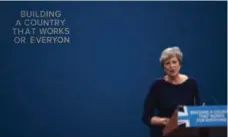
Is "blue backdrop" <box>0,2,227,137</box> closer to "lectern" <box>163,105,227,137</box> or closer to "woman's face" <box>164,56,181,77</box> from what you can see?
"woman's face" <box>164,56,181,77</box>

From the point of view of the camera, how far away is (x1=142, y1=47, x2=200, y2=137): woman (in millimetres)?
3318

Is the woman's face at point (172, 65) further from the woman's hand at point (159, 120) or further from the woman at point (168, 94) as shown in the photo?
the woman's hand at point (159, 120)

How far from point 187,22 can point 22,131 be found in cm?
224

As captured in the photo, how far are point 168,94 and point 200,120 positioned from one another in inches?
32.1

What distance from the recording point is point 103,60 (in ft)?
17.9

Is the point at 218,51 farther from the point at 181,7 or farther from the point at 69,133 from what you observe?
the point at 69,133

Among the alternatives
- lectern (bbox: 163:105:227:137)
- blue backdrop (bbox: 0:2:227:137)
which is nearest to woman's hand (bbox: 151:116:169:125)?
lectern (bbox: 163:105:227:137)

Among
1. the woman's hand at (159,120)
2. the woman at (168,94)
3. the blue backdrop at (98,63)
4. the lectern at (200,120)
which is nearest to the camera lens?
the lectern at (200,120)

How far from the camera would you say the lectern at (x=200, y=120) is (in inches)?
100

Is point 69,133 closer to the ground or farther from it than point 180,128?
closer to the ground

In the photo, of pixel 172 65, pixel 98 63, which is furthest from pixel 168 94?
pixel 98 63

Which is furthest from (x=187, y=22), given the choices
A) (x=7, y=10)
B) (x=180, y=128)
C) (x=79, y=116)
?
(x=180, y=128)

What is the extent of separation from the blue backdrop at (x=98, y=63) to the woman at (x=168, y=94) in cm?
205

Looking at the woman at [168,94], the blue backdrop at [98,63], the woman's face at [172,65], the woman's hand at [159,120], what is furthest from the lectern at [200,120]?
the blue backdrop at [98,63]
